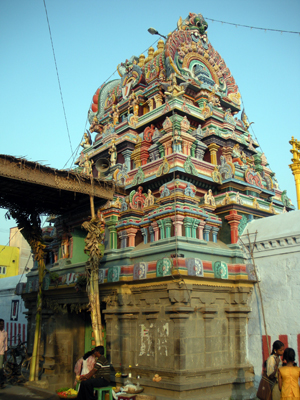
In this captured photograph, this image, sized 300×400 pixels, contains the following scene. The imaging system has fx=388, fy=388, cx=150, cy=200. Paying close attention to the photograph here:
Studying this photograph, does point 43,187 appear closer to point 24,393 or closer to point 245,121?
point 24,393

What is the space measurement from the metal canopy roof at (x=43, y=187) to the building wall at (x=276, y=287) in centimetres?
585

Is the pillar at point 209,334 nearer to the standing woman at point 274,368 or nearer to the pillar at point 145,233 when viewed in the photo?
Answer: the pillar at point 145,233

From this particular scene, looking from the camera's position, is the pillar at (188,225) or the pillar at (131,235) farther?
the pillar at (131,235)

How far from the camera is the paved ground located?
12625mm

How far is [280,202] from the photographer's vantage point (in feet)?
63.0

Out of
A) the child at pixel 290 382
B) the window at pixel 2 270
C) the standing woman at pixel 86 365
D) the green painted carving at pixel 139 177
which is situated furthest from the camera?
the window at pixel 2 270

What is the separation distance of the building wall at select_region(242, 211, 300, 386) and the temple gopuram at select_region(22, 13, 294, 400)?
1.14ft

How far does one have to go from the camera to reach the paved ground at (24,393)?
41.4ft

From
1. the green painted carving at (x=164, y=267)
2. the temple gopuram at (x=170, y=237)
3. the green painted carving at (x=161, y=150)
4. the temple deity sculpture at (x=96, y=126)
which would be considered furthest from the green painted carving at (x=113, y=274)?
the temple deity sculpture at (x=96, y=126)

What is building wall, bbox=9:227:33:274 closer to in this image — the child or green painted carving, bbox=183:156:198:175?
green painted carving, bbox=183:156:198:175

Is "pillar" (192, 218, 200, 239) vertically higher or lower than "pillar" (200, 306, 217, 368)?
higher

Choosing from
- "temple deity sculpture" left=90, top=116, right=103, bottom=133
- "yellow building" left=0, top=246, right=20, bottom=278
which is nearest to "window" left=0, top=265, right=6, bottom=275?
"yellow building" left=0, top=246, right=20, bottom=278

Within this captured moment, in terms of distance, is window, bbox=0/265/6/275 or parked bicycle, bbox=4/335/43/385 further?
window, bbox=0/265/6/275

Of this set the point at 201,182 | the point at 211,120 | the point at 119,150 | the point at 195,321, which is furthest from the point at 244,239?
the point at 119,150
